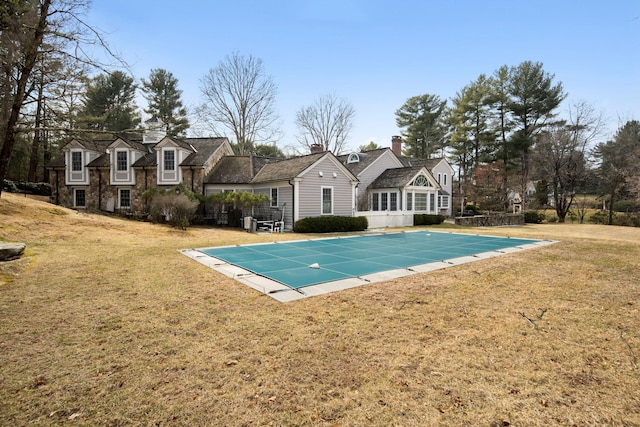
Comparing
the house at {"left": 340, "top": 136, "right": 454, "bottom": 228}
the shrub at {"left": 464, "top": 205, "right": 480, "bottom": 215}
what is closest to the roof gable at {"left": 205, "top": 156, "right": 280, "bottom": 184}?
the house at {"left": 340, "top": 136, "right": 454, "bottom": 228}

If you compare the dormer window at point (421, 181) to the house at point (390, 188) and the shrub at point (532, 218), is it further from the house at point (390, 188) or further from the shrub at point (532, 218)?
the shrub at point (532, 218)

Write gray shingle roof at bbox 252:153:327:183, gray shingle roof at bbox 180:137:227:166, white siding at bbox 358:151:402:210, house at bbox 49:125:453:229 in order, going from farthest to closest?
1. white siding at bbox 358:151:402:210
2. gray shingle roof at bbox 180:137:227:166
3. house at bbox 49:125:453:229
4. gray shingle roof at bbox 252:153:327:183

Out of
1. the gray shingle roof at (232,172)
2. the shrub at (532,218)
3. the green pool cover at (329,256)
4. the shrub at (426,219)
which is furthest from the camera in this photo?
the shrub at (532,218)

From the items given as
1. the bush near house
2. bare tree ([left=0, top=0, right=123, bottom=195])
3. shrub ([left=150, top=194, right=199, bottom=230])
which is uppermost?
bare tree ([left=0, top=0, right=123, bottom=195])

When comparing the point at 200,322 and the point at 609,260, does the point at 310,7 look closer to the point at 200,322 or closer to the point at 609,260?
the point at 200,322

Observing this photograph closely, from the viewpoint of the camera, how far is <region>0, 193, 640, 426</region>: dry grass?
8.59ft

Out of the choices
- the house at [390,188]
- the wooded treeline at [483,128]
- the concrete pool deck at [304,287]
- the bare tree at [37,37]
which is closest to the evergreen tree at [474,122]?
the wooded treeline at [483,128]

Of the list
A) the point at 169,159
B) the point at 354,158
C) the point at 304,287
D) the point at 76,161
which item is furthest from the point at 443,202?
the point at 76,161

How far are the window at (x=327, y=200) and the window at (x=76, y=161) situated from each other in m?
19.2

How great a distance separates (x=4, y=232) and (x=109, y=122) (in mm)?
31805

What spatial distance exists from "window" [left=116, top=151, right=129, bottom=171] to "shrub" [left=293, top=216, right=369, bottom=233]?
15007 mm

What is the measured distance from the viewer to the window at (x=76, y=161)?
23781mm

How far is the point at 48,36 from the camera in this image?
11.0 meters

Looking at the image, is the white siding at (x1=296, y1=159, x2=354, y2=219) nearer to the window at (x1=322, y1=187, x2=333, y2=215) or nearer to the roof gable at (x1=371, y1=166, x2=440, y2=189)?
the window at (x1=322, y1=187, x2=333, y2=215)
